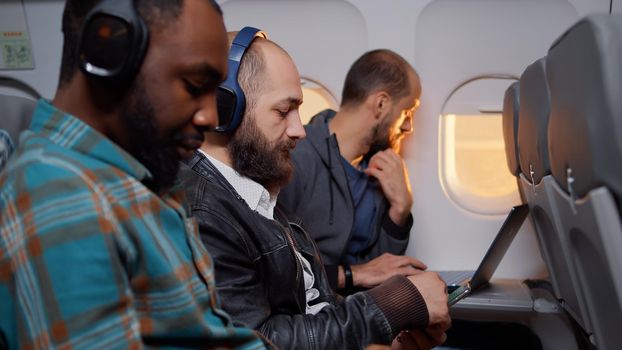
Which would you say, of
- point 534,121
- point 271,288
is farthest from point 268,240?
point 534,121

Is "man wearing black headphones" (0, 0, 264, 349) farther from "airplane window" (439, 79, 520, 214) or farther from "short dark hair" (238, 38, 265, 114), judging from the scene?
"airplane window" (439, 79, 520, 214)

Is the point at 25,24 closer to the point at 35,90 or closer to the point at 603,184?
the point at 35,90

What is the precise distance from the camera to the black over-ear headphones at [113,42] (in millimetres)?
694

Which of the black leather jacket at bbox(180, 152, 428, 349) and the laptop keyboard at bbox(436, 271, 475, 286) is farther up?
the black leather jacket at bbox(180, 152, 428, 349)

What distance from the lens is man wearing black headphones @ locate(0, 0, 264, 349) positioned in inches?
24.6

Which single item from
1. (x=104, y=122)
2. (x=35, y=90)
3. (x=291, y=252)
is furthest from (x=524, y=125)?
→ (x=35, y=90)

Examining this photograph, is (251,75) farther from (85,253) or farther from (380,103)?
(380,103)

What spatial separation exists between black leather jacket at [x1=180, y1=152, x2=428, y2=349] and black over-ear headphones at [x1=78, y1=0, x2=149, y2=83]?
479 millimetres

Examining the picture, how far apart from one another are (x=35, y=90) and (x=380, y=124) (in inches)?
63.0

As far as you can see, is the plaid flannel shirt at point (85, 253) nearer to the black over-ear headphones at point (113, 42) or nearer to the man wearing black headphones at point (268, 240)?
the black over-ear headphones at point (113, 42)

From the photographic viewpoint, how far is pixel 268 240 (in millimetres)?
1224

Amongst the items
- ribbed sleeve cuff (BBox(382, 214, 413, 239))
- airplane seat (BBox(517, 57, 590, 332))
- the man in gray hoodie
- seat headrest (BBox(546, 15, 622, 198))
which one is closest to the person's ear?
the man in gray hoodie

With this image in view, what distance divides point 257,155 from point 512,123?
2.96ft

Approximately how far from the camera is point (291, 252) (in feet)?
4.14
